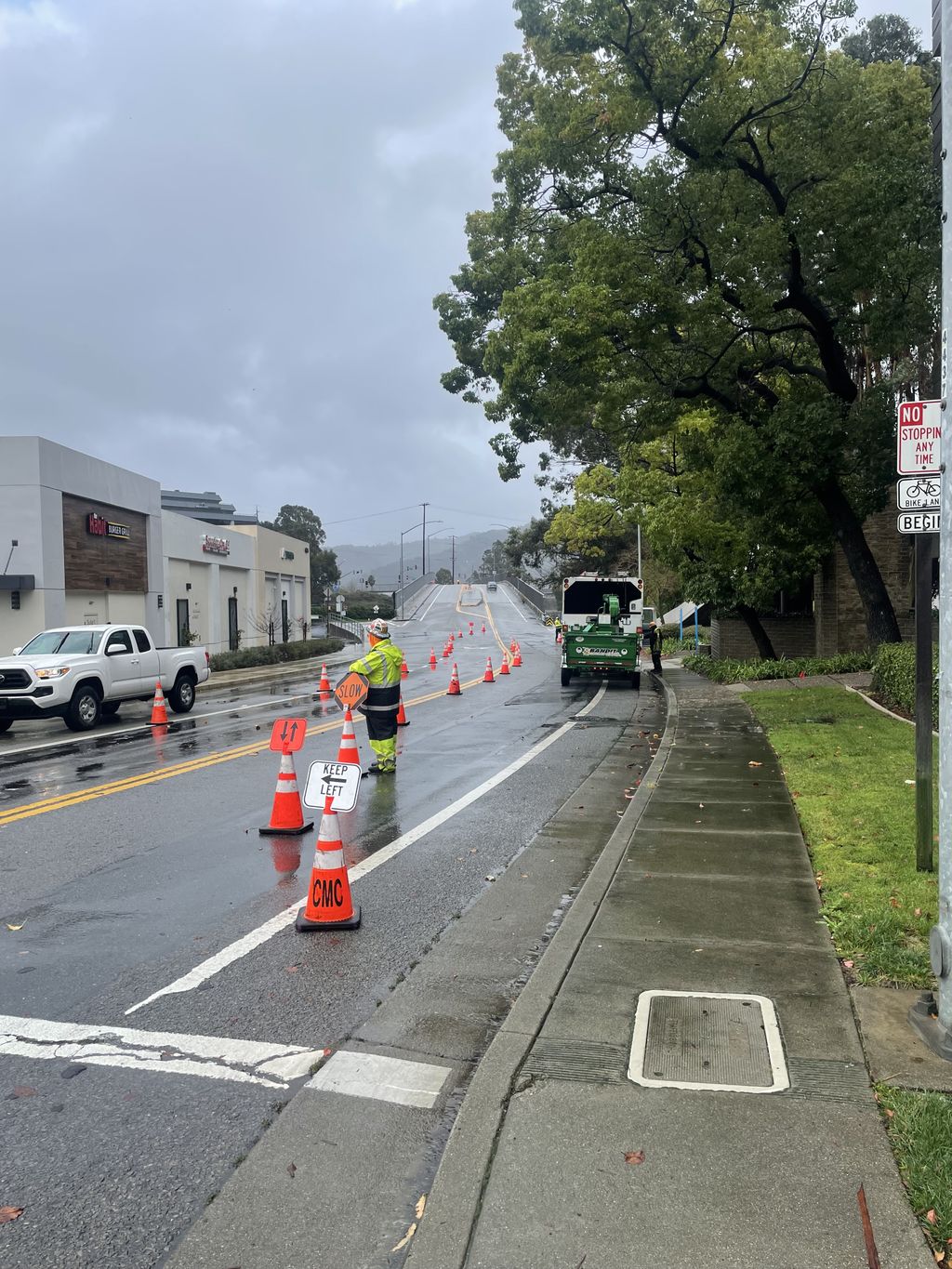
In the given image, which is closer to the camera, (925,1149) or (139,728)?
(925,1149)

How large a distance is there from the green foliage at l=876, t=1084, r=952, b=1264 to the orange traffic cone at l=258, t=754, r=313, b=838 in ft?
19.2

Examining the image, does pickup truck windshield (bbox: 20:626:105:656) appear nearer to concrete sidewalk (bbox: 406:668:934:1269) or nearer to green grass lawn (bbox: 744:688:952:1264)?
green grass lawn (bbox: 744:688:952:1264)

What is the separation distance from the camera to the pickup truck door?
18031mm

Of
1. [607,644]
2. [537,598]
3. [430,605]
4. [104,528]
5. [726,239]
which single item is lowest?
[607,644]

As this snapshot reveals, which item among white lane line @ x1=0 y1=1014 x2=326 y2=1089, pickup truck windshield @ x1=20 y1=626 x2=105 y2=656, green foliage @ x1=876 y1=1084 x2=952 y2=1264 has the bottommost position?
white lane line @ x1=0 y1=1014 x2=326 y2=1089

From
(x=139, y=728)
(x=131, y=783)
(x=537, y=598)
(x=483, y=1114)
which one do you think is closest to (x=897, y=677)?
(x=131, y=783)

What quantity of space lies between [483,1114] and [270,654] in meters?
37.6

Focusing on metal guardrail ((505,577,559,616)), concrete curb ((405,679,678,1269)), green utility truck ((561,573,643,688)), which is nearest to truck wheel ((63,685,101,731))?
green utility truck ((561,573,643,688))

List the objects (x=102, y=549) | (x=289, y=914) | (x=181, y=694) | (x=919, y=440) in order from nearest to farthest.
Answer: (x=919, y=440)
(x=289, y=914)
(x=181, y=694)
(x=102, y=549)

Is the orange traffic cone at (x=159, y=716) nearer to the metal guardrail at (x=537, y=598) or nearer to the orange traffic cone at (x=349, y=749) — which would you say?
the orange traffic cone at (x=349, y=749)

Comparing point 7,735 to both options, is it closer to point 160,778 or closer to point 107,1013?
point 160,778

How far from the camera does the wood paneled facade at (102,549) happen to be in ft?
94.0

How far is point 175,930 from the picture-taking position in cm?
628

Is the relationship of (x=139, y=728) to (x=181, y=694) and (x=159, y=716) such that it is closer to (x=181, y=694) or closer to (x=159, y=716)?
(x=159, y=716)
